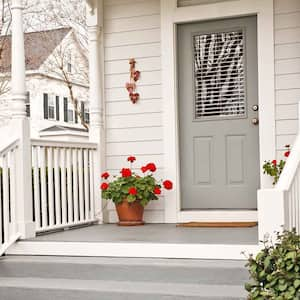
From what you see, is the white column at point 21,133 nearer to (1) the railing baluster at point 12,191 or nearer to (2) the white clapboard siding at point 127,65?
(1) the railing baluster at point 12,191

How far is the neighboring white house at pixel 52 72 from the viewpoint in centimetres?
1429

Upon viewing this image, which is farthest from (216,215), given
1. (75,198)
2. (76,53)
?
(76,53)

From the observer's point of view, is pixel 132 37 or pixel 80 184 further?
pixel 132 37

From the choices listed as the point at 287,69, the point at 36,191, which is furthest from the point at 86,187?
the point at 287,69

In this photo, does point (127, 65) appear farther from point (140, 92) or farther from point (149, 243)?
point (149, 243)

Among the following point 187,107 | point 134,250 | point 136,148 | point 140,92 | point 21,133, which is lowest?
point 134,250

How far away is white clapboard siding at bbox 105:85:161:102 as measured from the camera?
6.26m

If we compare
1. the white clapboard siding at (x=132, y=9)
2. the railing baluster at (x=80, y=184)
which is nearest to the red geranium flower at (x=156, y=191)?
the railing baluster at (x=80, y=184)

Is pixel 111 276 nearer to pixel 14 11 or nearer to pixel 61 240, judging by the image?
pixel 61 240

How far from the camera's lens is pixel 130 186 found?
5.88 metres

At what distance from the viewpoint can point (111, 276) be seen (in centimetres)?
436

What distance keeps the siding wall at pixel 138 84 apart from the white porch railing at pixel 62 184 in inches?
13.4

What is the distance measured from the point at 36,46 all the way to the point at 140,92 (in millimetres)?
9047

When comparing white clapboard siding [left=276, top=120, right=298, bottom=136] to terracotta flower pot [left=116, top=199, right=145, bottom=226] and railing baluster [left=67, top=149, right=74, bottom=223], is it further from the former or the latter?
railing baluster [left=67, top=149, right=74, bottom=223]
